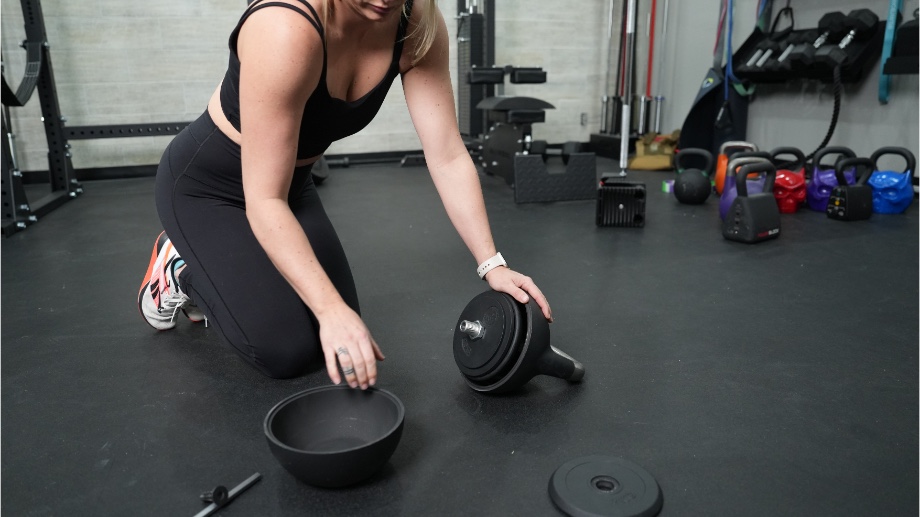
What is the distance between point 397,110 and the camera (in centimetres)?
462

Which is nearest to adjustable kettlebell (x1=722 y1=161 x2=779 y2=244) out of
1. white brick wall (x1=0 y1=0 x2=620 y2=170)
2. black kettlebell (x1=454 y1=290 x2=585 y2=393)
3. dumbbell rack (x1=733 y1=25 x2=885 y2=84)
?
dumbbell rack (x1=733 y1=25 x2=885 y2=84)

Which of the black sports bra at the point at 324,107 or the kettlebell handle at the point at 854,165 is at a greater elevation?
the black sports bra at the point at 324,107

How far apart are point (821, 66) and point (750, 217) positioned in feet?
4.73

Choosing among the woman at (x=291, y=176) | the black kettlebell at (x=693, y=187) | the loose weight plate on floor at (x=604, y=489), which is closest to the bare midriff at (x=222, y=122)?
the woman at (x=291, y=176)

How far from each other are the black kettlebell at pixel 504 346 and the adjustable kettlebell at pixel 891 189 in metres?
2.24

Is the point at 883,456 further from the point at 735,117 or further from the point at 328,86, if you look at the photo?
the point at 735,117

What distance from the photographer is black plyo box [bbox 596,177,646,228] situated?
8.46ft

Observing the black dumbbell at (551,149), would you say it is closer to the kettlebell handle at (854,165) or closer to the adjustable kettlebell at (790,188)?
the adjustable kettlebell at (790,188)

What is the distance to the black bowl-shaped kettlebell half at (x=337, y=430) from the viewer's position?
86cm

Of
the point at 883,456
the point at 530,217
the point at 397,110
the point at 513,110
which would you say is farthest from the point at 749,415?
the point at 397,110

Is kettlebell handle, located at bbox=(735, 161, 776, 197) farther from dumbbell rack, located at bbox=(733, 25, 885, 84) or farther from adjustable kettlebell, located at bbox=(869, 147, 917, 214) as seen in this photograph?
dumbbell rack, located at bbox=(733, 25, 885, 84)

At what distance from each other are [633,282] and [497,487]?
109 cm

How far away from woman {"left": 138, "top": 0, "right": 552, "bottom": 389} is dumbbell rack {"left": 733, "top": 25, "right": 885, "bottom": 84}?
9.22ft

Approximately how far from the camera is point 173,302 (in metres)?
1.48
